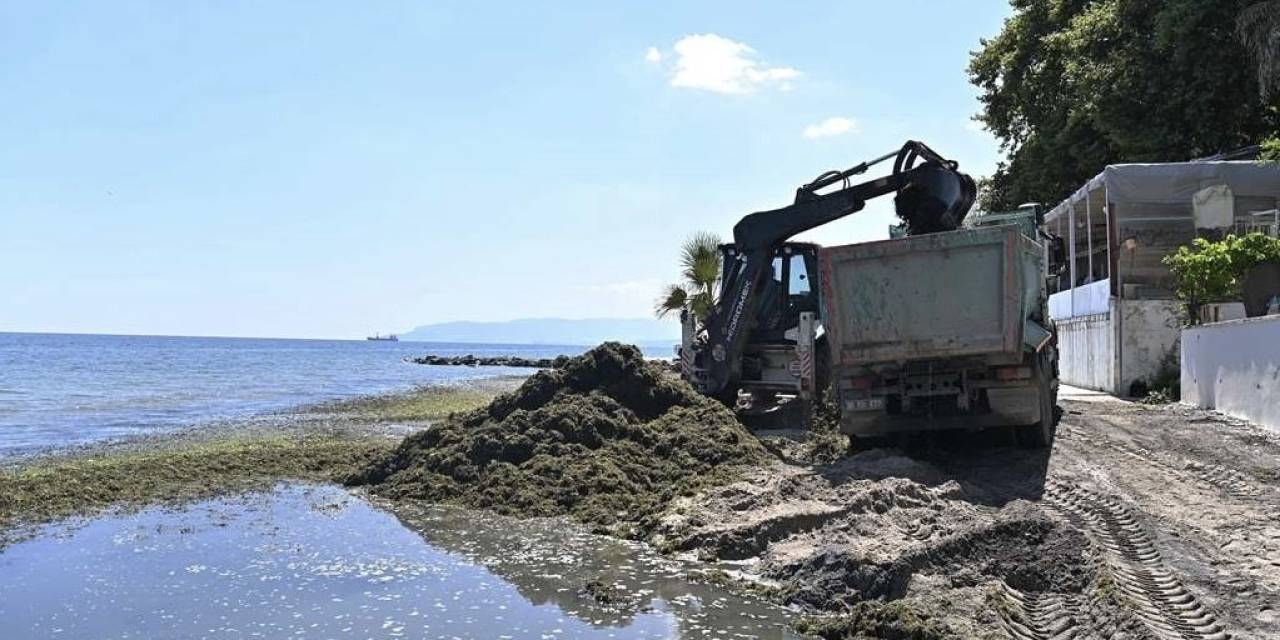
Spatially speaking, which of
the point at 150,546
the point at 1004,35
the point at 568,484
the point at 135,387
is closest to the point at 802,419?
the point at 568,484

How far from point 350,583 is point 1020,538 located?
4.81 m

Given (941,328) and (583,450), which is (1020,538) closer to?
(941,328)

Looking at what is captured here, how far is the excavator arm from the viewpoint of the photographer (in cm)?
1368

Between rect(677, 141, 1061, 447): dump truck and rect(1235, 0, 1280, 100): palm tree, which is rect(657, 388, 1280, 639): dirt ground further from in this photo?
rect(1235, 0, 1280, 100): palm tree

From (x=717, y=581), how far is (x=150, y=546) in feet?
16.0

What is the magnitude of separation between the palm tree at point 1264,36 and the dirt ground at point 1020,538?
1375cm

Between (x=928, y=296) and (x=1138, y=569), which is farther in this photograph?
(x=928, y=296)

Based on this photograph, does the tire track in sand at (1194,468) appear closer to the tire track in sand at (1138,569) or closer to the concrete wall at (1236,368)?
the tire track in sand at (1138,569)

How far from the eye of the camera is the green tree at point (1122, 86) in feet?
81.2

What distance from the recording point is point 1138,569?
22.0ft

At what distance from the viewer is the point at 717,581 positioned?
23.7ft

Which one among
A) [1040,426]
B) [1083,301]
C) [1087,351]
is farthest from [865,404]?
[1083,301]

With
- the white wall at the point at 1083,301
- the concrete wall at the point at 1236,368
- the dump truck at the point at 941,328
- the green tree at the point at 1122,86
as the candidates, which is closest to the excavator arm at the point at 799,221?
the dump truck at the point at 941,328

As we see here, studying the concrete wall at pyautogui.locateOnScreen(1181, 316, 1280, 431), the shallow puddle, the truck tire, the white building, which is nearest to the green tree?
the white building
